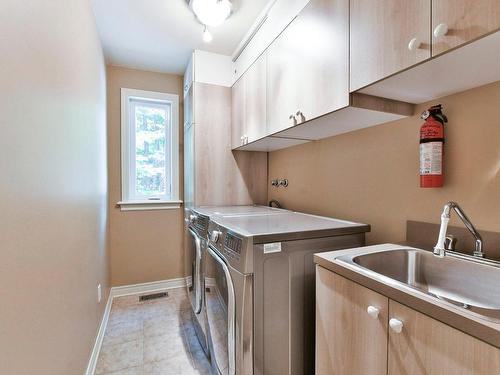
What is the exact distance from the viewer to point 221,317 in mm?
1355

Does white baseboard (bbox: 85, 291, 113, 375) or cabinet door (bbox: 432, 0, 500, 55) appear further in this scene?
white baseboard (bbox: 85, 291, 113, 375)

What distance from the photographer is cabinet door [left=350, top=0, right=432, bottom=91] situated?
32.9 inches

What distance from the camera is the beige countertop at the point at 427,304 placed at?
53 centimetres

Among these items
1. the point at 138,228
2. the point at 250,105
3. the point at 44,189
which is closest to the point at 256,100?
the point at 250,105

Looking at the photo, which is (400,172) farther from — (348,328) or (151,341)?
(151,341)

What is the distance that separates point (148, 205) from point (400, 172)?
2578 millimetres

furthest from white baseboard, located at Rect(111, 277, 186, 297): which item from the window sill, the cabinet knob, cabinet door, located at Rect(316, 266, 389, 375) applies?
the cabinet knob

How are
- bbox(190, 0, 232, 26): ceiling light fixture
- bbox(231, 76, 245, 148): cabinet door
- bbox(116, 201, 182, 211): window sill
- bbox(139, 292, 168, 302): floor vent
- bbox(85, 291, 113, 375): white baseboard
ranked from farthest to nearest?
bbox(116, 201, 182, 211): window sill, bbox(139, 292, 168, 302): floor vent, bbox(231, 76, 245, 148): cabinet door, bbox(190, 0, 232, 26): ceiling light fixture, bbox(85, 291, 113, 375): white baseboard

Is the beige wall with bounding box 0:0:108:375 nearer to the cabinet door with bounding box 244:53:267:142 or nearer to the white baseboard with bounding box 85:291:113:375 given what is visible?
the white baseboard with bounding box 85:291:113:375

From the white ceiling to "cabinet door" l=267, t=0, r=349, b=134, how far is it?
57 cm

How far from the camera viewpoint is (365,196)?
1.51m

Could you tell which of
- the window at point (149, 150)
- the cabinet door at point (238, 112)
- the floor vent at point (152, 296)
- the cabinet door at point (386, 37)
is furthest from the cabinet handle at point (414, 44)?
the floor vent at point (152, 296)

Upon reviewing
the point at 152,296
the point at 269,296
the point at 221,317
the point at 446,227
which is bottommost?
the point at 152,296

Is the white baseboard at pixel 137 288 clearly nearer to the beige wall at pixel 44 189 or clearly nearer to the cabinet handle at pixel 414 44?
the beige wall at pixel 44 189
